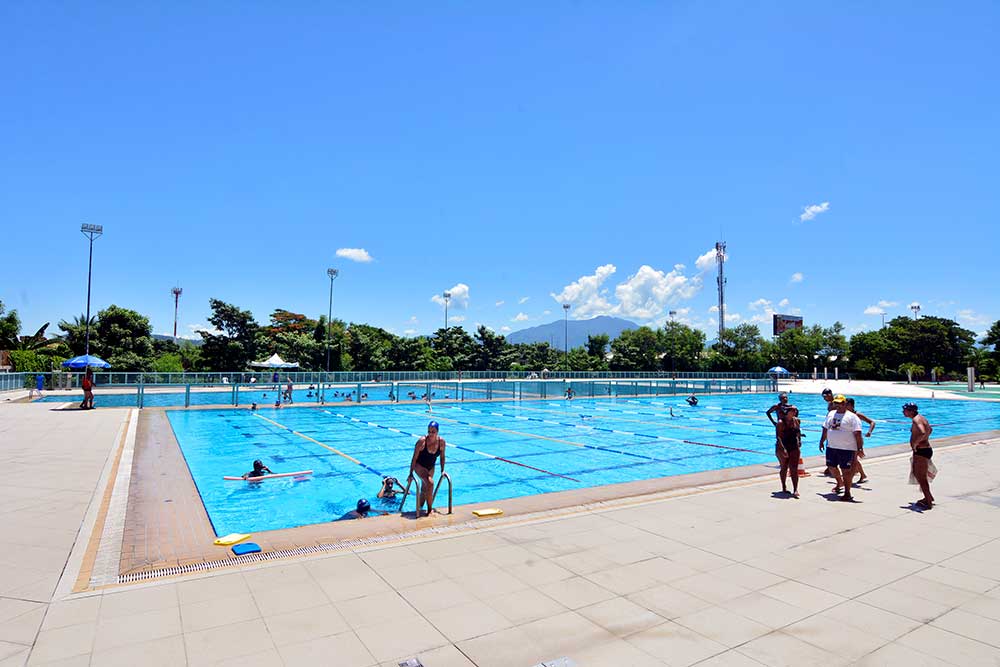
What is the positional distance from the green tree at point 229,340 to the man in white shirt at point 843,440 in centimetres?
4598

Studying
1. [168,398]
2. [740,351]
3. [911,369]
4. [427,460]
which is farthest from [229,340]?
[911,369]

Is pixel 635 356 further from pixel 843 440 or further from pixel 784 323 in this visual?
pixel 843 440

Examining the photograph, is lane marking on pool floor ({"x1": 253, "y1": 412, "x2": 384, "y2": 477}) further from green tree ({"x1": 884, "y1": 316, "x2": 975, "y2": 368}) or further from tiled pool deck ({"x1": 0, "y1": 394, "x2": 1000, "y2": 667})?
green tree ({"x1": 884, "y1": 316, "x2": 975, "y2": 368})

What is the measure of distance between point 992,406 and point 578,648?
42.1 metres

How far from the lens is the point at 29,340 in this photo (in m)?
47.0

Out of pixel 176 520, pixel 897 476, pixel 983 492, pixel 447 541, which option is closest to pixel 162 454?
pixel 176 520

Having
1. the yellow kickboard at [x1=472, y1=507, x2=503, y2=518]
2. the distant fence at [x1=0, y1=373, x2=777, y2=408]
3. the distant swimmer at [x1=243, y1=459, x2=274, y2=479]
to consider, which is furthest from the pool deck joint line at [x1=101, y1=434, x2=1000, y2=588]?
the distant fence at [x1=0, y1=373, x2=777, y2=408]

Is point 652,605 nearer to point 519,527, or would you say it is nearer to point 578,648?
point 578,648

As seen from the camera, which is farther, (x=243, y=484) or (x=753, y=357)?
(x=753, y=357)

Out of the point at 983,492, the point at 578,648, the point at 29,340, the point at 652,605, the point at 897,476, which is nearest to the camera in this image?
the point at 578,648

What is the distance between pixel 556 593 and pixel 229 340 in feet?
158

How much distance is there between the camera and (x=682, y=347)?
240 feet

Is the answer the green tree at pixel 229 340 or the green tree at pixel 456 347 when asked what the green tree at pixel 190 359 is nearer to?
the green tree at pixel 229 340

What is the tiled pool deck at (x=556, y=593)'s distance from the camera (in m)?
3.63
